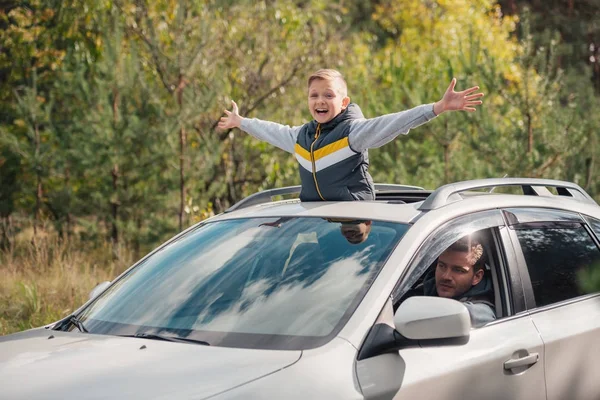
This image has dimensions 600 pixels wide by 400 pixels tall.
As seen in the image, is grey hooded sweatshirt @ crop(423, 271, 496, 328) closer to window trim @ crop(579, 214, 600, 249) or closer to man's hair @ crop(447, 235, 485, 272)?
man's hair @ crop(447, 235, 485, 272)

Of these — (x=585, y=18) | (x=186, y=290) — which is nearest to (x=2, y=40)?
(x=186, y=290)

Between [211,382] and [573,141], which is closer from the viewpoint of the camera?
[211,382]

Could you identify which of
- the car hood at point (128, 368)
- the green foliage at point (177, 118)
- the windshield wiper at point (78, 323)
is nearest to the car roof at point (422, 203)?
the windshield wiper at point (78, 323)

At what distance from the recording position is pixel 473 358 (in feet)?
11.9

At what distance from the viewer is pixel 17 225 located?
A: 45.7 feet

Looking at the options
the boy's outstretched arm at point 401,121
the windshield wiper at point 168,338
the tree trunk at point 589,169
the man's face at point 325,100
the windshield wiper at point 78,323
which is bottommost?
the tree trunk at point 589,169

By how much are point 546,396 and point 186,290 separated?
1.60 metres

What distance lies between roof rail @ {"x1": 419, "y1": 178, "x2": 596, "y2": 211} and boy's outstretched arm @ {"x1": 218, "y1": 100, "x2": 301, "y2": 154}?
1429mm

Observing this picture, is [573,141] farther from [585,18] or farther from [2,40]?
[585,18]

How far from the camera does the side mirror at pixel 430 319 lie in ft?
10.9

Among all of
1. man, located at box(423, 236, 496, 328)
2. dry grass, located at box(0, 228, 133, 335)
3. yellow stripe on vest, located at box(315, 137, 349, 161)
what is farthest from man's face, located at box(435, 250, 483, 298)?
dry grass, located at box(0, 228, 133, 335)

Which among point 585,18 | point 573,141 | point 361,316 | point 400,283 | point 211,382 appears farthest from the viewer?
point 585,18

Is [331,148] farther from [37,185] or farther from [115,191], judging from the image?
[37,185]

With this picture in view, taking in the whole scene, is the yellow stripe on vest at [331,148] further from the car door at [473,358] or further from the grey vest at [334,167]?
the car door at [473,358]
